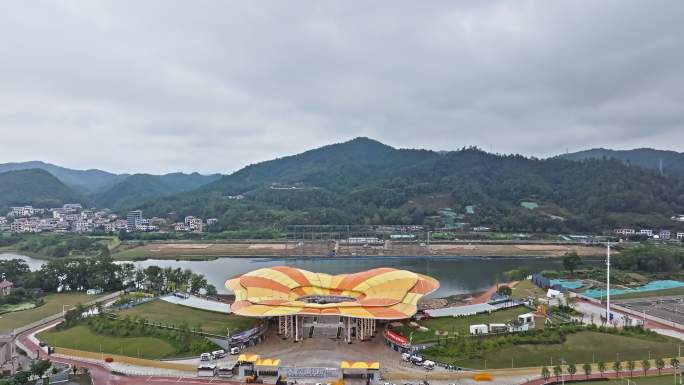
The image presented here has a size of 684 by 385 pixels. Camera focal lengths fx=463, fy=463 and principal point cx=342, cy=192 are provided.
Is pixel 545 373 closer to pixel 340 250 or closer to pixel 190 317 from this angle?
pixel 190 317

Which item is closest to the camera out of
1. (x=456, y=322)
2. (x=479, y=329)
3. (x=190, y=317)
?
(x=479, y=329)

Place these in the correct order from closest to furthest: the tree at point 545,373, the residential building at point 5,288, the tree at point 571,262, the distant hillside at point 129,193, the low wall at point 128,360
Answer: the tree at point 545,373 < the low wall at point 128,360 < the residential building at point 5,288 < the tree at point 571,262 < the distant hillside at point 129,193

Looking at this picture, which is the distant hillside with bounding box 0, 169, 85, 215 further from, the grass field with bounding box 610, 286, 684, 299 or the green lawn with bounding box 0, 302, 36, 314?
the grass field with bounding box 610, 286, 684, 299

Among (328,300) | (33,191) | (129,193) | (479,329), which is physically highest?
(129,193)

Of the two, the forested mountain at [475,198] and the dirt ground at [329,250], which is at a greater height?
the forested mountain at [475,198]

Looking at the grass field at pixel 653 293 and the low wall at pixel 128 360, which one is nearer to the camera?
the low wall at pixel 128 360

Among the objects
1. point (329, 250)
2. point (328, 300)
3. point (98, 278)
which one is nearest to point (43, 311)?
point (98, 278)

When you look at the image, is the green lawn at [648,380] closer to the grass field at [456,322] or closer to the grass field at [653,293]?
the grass field at [456,322]

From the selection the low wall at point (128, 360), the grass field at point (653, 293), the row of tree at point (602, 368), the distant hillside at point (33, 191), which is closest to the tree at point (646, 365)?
the row of tree at point (602, 368)
